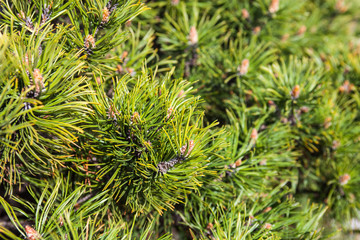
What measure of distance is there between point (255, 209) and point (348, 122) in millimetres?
260

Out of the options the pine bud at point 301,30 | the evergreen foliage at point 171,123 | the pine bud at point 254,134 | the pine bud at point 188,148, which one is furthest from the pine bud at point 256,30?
the pine bud at point 188,148

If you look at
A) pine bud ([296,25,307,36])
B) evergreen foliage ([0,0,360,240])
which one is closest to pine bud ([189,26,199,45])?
evergreen foliage ([0,0,360,240])

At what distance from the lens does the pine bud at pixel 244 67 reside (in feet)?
1.61

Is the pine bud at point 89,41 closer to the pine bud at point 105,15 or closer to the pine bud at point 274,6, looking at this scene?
the pine bud at point 105,15

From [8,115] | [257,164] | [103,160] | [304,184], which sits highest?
[8,115]

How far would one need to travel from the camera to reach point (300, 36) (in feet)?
2.18

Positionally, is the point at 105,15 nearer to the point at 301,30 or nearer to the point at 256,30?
the point at 256,30

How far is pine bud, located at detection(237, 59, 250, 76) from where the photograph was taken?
49 cm

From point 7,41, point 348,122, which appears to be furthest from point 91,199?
point 348,122

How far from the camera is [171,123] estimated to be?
1.17 ft

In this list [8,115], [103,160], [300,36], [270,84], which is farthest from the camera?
[300,36]

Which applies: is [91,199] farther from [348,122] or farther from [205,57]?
[348,122]

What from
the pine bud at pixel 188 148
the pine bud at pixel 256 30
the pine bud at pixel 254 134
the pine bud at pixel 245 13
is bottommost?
the pine bud at pixel 254 134

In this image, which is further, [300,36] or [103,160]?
[300,36]
